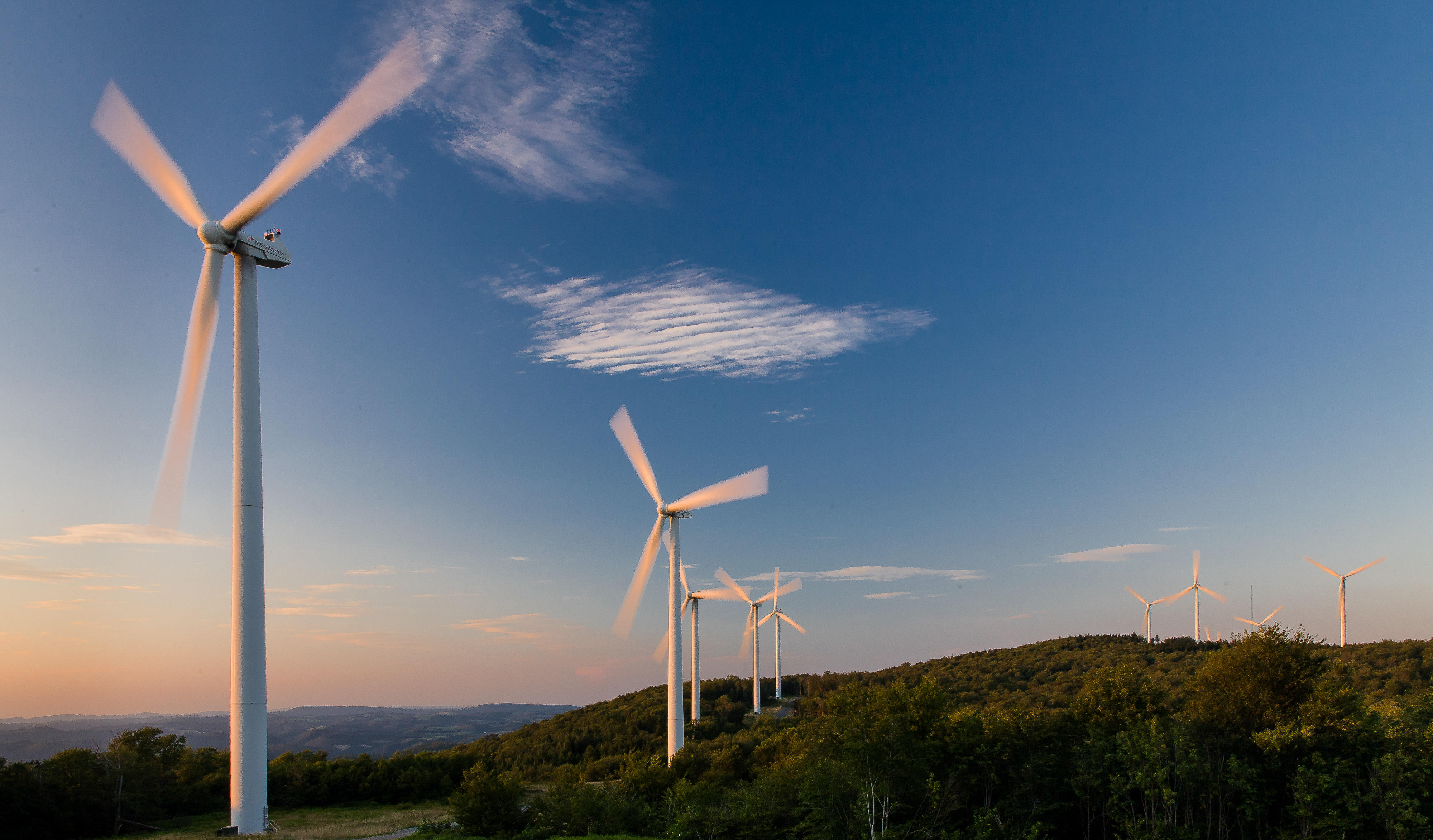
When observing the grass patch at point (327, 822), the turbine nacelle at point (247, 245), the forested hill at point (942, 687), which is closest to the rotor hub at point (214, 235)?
the turbine nacelle at point (247, 245)

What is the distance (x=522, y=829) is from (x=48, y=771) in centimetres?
2738

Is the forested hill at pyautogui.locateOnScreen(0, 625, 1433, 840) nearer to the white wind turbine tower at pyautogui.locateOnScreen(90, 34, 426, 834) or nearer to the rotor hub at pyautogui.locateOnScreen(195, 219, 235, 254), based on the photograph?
the white wind turbine tower at pyautogui.locateOnScreen(90, 34, 426, 834)

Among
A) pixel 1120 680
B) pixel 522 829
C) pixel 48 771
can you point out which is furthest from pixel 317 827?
pixel 1120 680

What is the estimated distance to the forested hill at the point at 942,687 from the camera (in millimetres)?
98125

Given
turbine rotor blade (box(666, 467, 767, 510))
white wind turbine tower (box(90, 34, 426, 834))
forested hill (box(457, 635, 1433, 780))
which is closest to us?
white wind turbine tower (box(90, 34, 426, 834))

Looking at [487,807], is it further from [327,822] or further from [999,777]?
[999,777]

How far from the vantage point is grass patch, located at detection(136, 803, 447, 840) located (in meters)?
39.4

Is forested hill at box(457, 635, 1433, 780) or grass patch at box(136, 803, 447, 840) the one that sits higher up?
grass patch at box(136, 803, 447, 840)

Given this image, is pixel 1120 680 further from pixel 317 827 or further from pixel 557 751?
pixel 557 751

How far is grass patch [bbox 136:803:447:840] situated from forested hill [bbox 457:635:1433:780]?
44.5ft

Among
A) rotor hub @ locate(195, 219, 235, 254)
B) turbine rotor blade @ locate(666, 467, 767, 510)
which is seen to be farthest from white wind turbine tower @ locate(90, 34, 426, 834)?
turbine rotor blade @ locate(666, 467, 767, 510)

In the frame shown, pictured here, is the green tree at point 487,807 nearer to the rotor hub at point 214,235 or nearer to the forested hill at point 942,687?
the forested hill at point 942,687

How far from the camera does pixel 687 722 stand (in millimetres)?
122312

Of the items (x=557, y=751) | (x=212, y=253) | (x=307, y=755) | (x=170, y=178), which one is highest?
(x=170, y=178)
